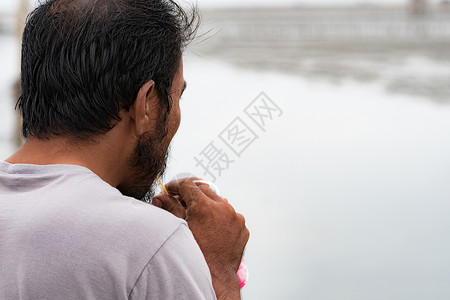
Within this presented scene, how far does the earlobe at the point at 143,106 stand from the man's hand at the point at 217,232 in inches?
5.2

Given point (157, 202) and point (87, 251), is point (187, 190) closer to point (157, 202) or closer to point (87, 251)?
point (157, 202)

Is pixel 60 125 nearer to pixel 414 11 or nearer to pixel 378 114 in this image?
pixel 378 114

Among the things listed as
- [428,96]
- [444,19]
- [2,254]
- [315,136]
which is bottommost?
[2,254]

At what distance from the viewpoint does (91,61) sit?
0.76 metres

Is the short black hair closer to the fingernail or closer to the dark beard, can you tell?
the dark beard

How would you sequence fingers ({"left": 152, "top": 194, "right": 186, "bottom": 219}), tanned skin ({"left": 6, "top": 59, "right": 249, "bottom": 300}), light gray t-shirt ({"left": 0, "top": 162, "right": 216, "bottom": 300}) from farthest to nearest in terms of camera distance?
fingers ({"left": 152, "top": 194, "right": 186, "bottom": 219}), tanned skin ({"left": 6, "top": 59, "right": 249, "bottom": 300}), light gray t-shirt ({"left": 0, "top": 162, "right": 216, "bottom": 300})

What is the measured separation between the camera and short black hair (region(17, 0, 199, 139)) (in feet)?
2.51

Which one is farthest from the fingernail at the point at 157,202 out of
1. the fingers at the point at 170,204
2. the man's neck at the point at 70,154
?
the man's neck at the point at 70,154

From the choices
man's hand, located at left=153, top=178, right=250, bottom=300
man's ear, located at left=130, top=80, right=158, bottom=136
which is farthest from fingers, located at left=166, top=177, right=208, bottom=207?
man's ear, located at left=130, top=80, right=158, bottom=136

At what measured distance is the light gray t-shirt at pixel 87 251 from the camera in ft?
2.18

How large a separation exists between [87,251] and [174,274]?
0.10 m

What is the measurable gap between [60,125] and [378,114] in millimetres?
5051

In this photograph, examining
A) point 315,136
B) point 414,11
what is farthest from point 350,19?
point 315,136

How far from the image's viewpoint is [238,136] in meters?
1.46
